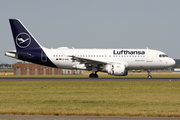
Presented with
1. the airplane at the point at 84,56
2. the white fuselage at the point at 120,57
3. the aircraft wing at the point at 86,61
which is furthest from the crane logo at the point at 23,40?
the aircraft wing at the point at 86,61

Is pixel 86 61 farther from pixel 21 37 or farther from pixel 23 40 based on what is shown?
pixel 21 37

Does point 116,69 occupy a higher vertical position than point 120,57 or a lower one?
lower

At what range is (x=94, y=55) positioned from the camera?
1821 inches

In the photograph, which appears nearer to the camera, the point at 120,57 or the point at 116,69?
the point at 116,69

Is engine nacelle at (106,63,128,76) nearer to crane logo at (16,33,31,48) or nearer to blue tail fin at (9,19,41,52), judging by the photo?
blue tail fin at (9,19,41,52)

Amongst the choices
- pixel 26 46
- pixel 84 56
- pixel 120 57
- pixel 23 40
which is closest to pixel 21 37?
pixel 23 40

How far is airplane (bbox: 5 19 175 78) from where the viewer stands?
4525 centimetres

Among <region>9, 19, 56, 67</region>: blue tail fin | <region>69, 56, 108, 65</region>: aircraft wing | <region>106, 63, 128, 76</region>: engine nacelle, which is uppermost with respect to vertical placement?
<region>9, 19, 56, 67</region>: blue tail fin

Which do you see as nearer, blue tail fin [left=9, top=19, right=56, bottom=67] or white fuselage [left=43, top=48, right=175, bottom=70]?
white fuselage [left=43, top=48, right=175, bottom=70]

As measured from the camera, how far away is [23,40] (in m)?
46.7

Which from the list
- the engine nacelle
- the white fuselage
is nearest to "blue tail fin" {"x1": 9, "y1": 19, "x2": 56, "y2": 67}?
the white fuselage

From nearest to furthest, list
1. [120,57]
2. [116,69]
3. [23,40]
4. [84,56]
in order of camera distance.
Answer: [116,69], [120,57], [84,56], [23,40]

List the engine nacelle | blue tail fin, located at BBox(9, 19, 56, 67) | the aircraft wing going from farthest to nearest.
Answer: blue tail fin, located at BBox(9, 19, 56, 67)
the aircraft wing
the engine nacelle

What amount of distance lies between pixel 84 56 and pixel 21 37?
10.3 meters
